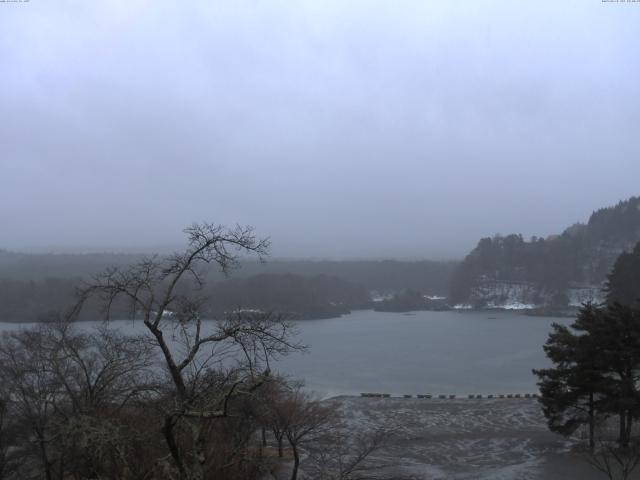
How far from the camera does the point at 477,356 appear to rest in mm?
28234

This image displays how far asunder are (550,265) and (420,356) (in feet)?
109

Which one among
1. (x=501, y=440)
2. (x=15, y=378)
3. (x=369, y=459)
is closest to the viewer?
(x=15, y=378)

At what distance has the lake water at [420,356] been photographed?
21.4m

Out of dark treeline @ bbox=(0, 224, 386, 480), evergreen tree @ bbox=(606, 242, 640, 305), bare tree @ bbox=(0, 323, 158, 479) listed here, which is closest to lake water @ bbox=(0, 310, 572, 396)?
evergreen tree @ bbox=(606, 242, 640, 305)

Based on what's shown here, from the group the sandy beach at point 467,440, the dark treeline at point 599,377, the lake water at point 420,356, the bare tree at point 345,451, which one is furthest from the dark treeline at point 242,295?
the dark treeline at point 599,377

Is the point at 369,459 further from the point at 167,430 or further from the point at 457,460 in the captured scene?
the point at 167,430

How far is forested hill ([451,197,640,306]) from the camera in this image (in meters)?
55.3

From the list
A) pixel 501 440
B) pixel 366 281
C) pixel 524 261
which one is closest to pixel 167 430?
pixel 501 440

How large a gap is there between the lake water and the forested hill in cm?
1038

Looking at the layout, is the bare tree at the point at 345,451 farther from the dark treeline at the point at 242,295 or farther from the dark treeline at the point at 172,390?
the dark treeline at the point at 242,295

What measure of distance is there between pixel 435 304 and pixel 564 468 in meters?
48.0

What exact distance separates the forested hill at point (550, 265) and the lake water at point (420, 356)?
34.1 feet

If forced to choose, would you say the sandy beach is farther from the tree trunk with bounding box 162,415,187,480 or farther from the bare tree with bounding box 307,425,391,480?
the tree trunk with bounding box 162,415,187,480

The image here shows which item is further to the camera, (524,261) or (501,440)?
(524,261)
